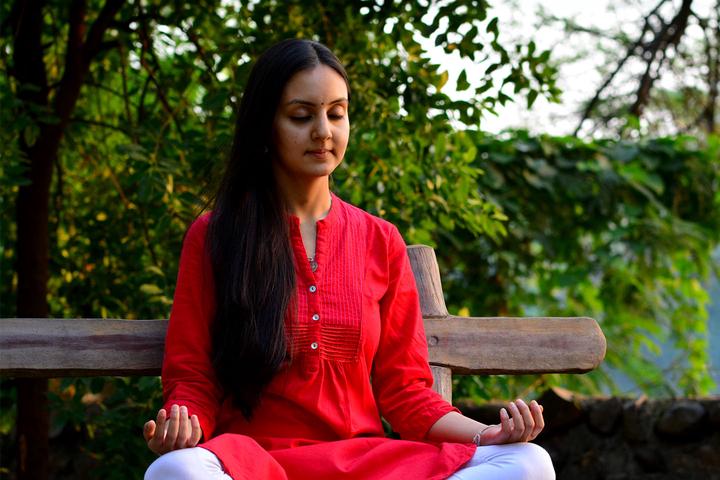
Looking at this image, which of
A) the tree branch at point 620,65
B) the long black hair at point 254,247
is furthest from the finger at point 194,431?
the tree branch at point 620,65

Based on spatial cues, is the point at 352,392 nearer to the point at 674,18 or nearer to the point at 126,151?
the point at 126,151

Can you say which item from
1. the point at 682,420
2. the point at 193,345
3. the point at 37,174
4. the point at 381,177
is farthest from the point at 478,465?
the point at 682,420

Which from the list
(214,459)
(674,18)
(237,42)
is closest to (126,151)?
(237,42)

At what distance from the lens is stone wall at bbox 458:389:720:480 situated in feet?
13.2

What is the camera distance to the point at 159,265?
11.1 feet

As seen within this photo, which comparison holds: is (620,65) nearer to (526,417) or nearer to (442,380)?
(442,380)

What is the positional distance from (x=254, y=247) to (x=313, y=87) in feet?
1.28

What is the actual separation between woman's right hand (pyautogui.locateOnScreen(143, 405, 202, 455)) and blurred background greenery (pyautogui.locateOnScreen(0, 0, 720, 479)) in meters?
1.08

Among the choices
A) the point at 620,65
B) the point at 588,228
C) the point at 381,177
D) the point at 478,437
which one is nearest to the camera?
the point at 478,437

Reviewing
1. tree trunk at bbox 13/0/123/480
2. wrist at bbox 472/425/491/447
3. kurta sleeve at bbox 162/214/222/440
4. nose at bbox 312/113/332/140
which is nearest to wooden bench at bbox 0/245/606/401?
kurta sleeve at bbox 162/214/222/440

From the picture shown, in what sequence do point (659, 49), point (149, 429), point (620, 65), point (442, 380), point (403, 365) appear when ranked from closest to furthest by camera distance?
point (149, 429) → point (403, 365) → point (442, 380) → point (659, 49) → point (620, 65)

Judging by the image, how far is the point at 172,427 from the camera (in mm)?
1897

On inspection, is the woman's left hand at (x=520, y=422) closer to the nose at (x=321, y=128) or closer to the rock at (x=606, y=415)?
the nose at (x=321, y=128)

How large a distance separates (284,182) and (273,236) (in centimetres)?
15
